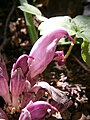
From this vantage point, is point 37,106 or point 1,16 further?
point 1,16

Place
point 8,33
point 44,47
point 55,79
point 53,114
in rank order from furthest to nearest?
point 8,33, point 55,79, point 53,114, point 44,47

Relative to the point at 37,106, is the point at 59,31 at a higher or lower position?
higher

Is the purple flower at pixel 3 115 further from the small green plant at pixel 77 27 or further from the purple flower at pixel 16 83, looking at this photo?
the small green plant at pixel 77 27

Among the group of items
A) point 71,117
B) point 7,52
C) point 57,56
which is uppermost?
point 57,56

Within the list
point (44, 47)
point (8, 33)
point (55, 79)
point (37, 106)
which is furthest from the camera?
point (8, 33)

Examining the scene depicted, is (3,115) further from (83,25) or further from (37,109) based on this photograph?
(83,25)

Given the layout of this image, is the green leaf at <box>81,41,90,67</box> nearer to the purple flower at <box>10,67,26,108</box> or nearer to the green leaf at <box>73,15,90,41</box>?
the green leaf at <box>73,15,90,41</box>

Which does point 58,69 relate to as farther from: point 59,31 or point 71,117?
point 59,31

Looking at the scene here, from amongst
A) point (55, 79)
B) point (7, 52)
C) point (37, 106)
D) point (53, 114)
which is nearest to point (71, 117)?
point (53, 114)
